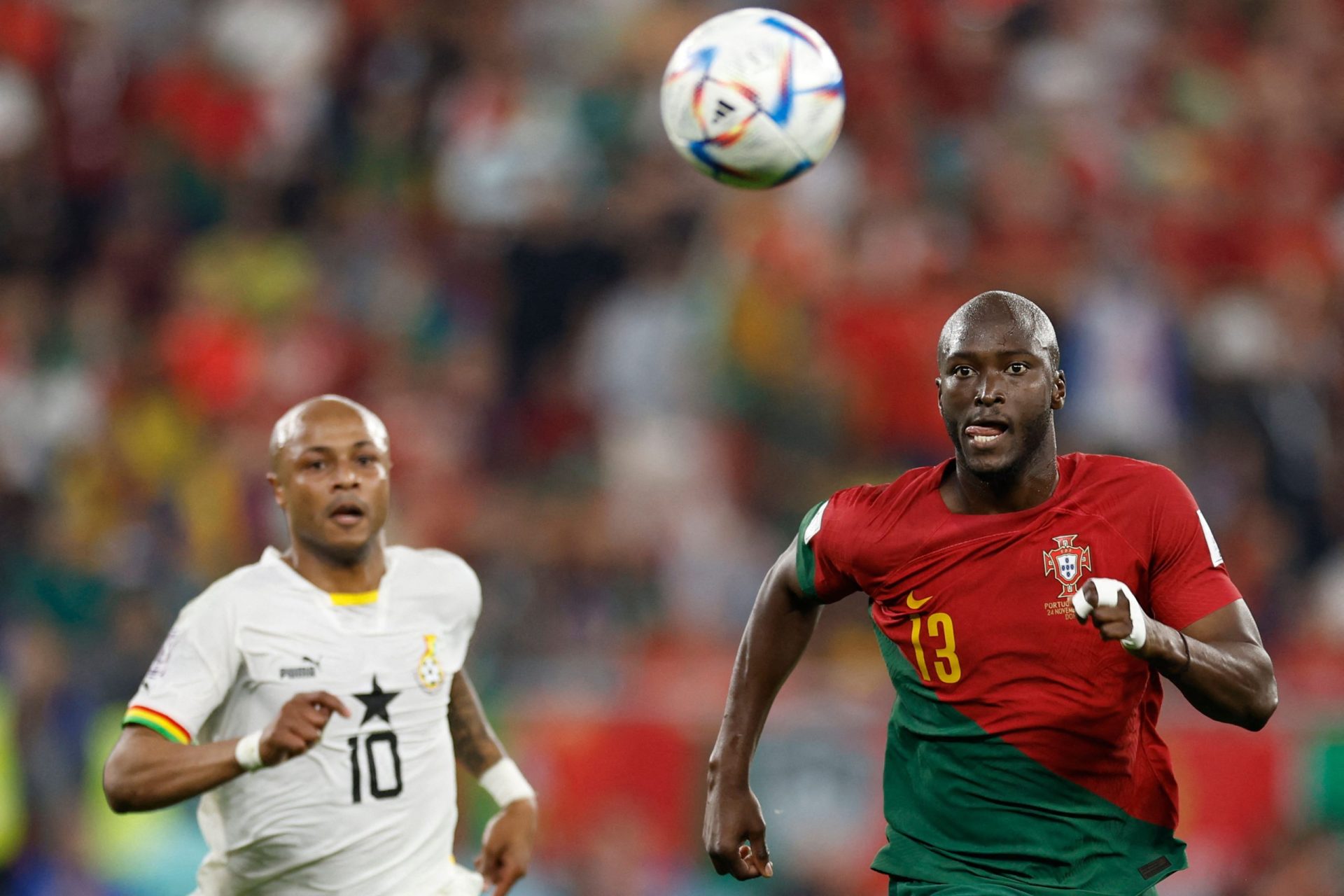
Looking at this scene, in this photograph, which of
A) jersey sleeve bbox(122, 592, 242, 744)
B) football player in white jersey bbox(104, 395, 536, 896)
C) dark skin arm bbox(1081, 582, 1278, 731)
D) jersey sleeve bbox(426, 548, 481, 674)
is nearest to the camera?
dark skin arm bbox(1081, 582, 1278, 731)

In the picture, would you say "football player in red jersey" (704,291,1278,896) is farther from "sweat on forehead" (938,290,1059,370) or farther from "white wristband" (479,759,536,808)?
"white wristband" (479,759,536,808)

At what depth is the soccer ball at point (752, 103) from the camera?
5.98 metres

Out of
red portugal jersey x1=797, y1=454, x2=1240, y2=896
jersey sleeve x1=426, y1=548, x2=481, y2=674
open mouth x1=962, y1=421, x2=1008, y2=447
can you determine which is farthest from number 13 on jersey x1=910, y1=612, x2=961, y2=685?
jersey sleeve x1=426, y1=548, x2=481, y2=674

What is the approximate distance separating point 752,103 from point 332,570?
76.6 inches

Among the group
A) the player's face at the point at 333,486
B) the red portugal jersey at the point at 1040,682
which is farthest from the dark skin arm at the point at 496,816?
the red portugal jersey at the point at 1040,682

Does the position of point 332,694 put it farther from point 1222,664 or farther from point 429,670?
point 1222,664

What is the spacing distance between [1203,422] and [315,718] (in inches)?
282

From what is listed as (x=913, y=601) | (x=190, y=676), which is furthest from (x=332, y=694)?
(x=913, y=601)

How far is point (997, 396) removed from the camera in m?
4.62

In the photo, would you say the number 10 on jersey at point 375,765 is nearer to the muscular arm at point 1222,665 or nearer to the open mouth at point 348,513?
the open mouth at point 348,513

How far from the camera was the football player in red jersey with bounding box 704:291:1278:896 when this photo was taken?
460 centimetres

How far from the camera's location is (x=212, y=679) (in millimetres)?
5227

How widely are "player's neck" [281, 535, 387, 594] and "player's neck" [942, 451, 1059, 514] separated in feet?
5.88

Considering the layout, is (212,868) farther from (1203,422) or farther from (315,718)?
(1203,422)
